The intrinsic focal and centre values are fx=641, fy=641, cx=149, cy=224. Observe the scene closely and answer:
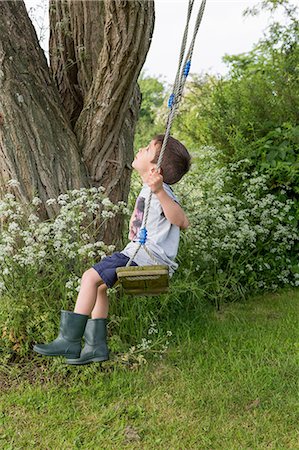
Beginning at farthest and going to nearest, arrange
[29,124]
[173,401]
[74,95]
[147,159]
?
[74,95], [29,124], [173,401], [147,159]

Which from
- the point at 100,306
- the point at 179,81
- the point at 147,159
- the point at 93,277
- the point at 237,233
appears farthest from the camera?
the point at 237,233

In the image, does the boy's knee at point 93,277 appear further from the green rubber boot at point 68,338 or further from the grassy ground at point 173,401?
the grassy ground at point 173,401

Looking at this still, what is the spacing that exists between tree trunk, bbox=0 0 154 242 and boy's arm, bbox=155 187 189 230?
4.89 feet

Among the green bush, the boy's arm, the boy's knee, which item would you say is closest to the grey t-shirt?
the boy's arm

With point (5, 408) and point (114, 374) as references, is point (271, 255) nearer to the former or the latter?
point (114, 374)

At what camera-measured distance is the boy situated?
3586mm

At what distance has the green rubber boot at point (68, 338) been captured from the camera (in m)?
3.57

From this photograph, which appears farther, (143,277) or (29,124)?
(29,124)

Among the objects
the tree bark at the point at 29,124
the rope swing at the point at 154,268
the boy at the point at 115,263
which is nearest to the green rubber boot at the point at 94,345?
the boy at the point at 115,263

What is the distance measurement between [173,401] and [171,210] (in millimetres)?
1287

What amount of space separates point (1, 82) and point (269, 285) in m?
3.44

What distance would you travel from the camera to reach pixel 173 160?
3.68m

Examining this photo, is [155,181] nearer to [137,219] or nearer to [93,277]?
[137,219]

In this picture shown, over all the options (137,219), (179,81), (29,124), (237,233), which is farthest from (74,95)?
(179,81)
